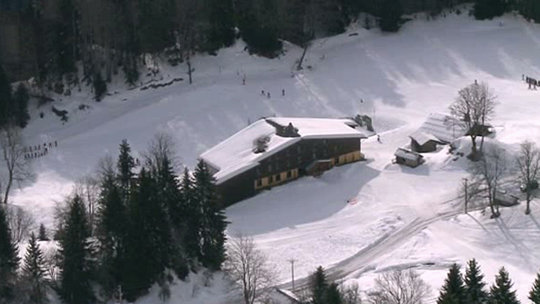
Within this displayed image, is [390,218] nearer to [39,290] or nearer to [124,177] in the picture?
[124,177]

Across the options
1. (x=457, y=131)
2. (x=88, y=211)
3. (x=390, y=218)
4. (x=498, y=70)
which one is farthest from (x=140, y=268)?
(x=498, y=70)

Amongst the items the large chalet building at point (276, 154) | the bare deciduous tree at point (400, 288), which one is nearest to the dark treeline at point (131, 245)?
the large chalet building at point (276, 154)

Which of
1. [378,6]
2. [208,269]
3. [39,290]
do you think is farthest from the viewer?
[378,6]

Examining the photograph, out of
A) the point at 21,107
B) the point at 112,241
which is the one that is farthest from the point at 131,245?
the point at 21,107

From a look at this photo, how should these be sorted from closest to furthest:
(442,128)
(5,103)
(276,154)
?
(276,154)
(442,128)
(5,103)

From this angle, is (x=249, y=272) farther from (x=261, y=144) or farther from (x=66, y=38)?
(x=66, y=38)

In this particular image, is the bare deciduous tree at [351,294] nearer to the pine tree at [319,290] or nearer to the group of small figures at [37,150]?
the pine tree at [319,290]
